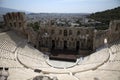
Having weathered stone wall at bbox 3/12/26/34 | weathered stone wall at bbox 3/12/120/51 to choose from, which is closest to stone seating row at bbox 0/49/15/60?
weathered stone wall at bbox 3/12/120/51

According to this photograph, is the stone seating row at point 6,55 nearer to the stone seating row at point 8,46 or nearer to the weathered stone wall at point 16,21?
the stone seating row at point 8,46

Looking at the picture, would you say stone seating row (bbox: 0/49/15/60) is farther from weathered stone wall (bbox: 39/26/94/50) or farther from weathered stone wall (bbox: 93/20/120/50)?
weathered stone wall (bbox: 93/20/120/50)

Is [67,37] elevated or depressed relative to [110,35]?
depressed

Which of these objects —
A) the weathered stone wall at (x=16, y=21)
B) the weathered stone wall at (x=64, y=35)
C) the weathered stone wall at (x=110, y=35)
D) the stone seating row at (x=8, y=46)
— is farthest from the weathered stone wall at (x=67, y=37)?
the stone seating row at (x=8, y=46)

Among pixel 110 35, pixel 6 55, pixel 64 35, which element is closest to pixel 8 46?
pixel 6 55

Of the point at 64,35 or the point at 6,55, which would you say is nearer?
the point at 6,55

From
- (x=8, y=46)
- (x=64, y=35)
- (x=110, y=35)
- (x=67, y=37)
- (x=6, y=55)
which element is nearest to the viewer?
(x=6, y=55)

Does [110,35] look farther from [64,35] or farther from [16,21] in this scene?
[16,21]

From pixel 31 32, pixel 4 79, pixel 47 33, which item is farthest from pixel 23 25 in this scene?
pixel 4 79

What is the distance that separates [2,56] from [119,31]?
21239 mm

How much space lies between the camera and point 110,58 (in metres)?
23.6

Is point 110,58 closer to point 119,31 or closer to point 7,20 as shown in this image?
point 119,31

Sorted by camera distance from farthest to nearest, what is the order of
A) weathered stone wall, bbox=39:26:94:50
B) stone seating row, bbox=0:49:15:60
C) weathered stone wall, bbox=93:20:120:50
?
weathered stone wall, bbox=39:26:94:50 < weathered stone wall, bbox=93:20:120:50 < stone seating row, bbox=0:49:15:60

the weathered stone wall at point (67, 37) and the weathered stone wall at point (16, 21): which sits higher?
the weathered stone wall at point (16, 21)
